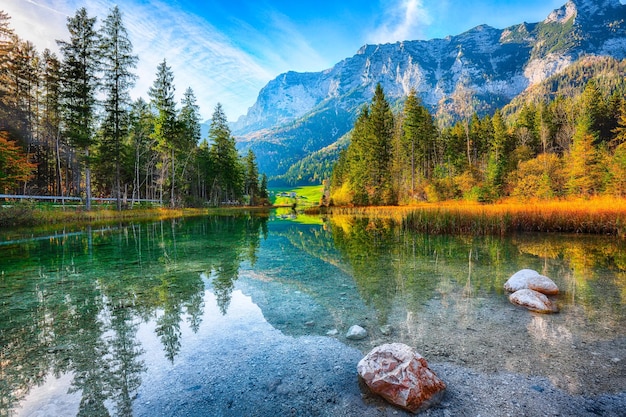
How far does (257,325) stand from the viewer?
4.50 m

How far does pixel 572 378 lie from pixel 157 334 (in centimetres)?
507

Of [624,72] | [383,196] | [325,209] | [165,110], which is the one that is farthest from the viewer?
[624,72]

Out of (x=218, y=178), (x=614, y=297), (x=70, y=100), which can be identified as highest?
(x=70, y=100)

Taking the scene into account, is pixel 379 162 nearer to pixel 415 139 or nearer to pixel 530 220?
pixel 415 139

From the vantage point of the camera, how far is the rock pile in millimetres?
4938

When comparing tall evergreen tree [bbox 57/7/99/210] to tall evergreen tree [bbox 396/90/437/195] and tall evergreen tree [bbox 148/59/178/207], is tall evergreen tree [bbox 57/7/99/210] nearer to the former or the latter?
tall evergreen tree [bbox 148/59/178/207]

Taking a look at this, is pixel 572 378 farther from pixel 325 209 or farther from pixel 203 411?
pixel 325 209

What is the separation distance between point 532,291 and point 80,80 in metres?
33.4

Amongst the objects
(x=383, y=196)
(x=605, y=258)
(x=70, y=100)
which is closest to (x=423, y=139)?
(x=383, y=196)

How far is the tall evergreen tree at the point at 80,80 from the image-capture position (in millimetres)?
23312

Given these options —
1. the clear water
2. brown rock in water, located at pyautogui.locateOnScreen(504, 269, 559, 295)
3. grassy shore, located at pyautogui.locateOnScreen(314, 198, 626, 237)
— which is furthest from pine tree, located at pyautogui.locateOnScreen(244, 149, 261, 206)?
brown rock in water, located at pyautogui.locateOnScreen(504, 269, 559, 295)

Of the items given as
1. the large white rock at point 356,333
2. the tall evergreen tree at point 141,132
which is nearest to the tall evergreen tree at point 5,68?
the tall evergreen tree at point 141,132

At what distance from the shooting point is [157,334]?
13.5 feet

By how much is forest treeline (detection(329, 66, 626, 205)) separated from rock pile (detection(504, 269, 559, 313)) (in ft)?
112
